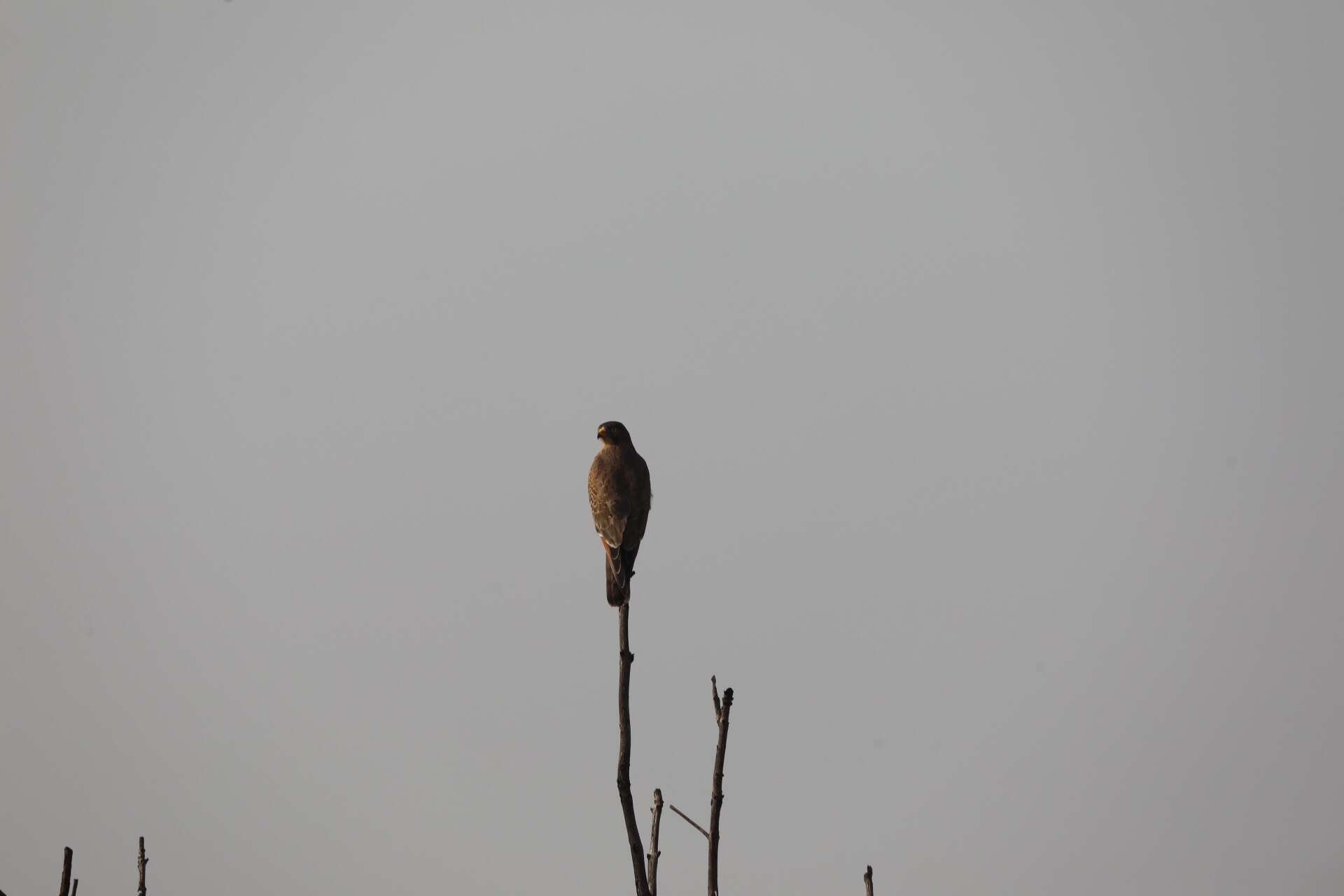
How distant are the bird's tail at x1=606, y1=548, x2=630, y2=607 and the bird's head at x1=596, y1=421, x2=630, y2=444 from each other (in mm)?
861

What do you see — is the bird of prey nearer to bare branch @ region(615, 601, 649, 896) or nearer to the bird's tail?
the bird's tail

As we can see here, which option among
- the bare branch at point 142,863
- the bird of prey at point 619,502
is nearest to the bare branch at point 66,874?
the bare branch at point 142,863

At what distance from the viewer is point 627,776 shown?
3490 millimetres

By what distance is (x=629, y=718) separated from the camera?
3643mm

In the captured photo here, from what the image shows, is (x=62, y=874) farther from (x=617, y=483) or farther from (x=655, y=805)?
(x=617, y=483)

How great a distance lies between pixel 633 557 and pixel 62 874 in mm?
3736

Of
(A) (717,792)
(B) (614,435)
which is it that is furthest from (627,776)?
(B) (614,435)

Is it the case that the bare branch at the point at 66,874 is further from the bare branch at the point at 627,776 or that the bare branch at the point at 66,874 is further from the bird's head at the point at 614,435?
the bird's head at the point at 614,435

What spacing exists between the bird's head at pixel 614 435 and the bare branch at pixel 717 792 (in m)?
3.98

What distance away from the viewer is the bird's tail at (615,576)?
687 cm

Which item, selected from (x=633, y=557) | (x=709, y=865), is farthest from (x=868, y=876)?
(x=633, y=557)

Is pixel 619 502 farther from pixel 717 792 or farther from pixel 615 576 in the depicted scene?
pixel 717 792

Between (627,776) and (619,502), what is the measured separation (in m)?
3.78

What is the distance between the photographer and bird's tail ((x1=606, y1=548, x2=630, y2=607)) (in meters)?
6.87
